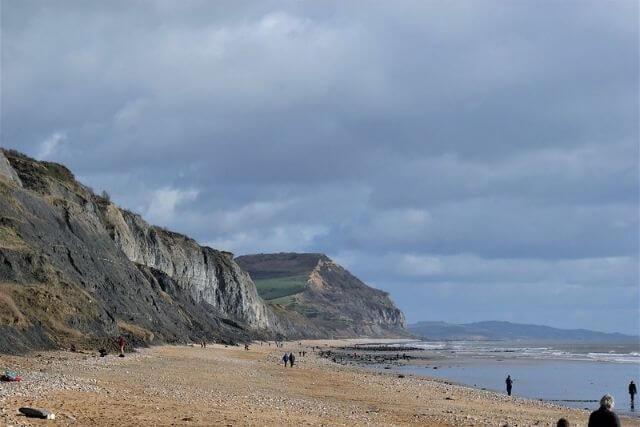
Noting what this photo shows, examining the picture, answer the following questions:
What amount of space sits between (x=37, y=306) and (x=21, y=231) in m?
10.3

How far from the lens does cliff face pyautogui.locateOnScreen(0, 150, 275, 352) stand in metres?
44.0

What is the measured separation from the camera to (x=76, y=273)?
58156mm

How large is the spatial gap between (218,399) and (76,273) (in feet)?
122

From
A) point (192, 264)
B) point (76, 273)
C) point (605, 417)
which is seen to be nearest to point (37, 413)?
point (605, 417)

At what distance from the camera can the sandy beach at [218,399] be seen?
18.9 m

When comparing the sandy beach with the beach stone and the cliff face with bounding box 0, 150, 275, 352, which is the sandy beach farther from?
the cliff face with bounding box 0, 150, 275, 352

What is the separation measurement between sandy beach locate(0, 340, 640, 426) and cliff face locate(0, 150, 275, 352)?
5.36m

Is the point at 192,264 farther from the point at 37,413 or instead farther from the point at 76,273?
the point at 37,413

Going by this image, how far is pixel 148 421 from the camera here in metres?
17.6

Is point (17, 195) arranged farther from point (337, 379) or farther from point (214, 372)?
point (337, 379)

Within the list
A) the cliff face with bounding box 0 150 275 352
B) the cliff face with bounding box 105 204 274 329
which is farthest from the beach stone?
the cliff face with bounding box 105 204 274 329

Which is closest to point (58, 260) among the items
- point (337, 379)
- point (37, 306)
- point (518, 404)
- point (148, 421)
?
point (37, 306)

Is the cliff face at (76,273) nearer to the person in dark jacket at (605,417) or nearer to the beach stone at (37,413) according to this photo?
the beach stone at (37,413)

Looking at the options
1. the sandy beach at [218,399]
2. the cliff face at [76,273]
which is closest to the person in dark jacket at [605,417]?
the sandy beach at [218,399]
